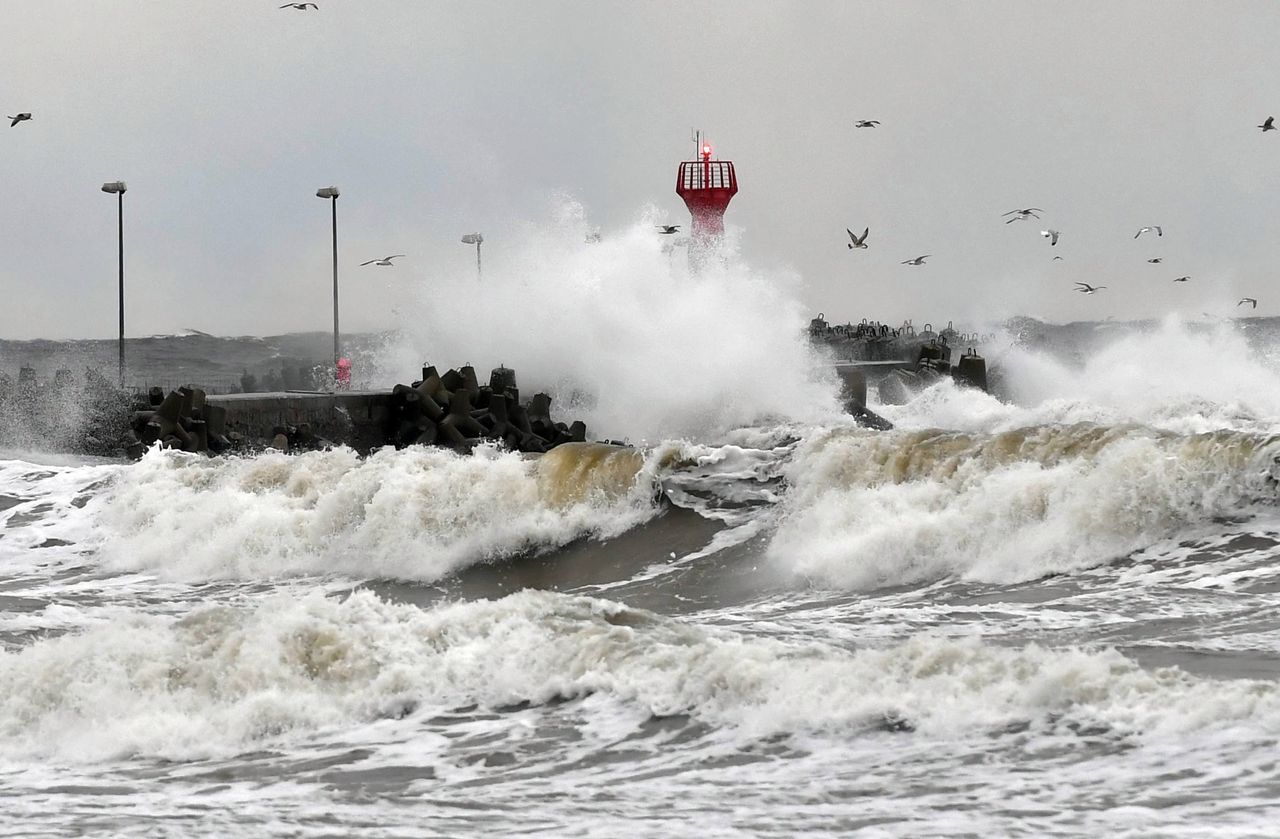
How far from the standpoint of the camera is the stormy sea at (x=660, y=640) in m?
5.47

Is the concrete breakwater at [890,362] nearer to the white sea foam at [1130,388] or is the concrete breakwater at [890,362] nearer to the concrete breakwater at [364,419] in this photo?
the white sea foam at [1130,388]

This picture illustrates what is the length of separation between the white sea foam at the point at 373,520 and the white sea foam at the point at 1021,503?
2.32m

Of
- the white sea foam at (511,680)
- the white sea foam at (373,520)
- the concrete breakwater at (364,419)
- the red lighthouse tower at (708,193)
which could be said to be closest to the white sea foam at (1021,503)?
the white sea foam at (373,520)

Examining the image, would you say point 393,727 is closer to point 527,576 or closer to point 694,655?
point 694,655

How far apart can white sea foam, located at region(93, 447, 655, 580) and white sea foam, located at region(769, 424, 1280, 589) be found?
7.60 ft

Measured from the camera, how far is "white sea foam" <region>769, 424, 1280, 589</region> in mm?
10078

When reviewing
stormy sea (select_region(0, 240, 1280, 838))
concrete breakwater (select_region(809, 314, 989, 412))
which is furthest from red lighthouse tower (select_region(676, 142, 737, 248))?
stormy sea (select_region(0, 240, 1280, 838))

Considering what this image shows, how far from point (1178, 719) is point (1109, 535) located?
4511 millimetres

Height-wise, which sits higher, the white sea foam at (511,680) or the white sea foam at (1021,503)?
the white sea foam at (1021,503)

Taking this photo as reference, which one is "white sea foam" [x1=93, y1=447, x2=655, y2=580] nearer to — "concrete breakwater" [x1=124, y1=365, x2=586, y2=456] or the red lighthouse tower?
"concrete breakwater" [x1=124, y1=365, x2=586, y2=456]

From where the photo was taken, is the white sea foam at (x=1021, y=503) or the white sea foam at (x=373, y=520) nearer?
the white sea foam at (x=1021, y=503)

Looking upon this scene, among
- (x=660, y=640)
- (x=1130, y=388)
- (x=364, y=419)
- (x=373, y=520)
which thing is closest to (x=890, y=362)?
(x=1130, y=388)

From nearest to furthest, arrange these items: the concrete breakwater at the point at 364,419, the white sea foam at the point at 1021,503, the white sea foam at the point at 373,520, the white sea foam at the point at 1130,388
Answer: the white sea foam at the point at 1021,503
the white sea foam at the point at 373,520
the concrete breakwater at the point at 364,419
the white sea foam at the point at 1130,388

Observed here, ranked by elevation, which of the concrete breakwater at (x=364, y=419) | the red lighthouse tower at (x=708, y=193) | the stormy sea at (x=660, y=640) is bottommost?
the stormy sea at (x=660, y=640)
